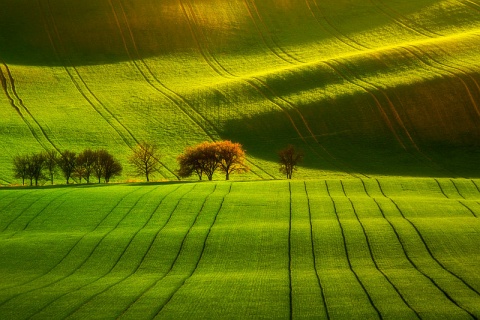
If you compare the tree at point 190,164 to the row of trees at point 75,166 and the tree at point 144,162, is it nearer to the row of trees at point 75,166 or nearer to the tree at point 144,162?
the tree at point 144,162

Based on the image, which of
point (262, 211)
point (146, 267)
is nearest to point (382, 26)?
point (262, 211)

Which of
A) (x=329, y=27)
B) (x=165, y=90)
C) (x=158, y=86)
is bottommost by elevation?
(x=165, y=90)

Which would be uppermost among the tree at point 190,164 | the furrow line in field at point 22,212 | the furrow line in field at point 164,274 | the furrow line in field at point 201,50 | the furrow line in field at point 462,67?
the furrow line in field at point 201,50

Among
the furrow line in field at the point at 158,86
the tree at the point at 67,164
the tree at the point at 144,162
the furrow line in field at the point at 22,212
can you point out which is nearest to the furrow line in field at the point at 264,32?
the furrow line in field at the point at 158,86

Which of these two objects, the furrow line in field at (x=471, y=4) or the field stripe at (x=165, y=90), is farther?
the furrow line in field at (x=471, y=4)

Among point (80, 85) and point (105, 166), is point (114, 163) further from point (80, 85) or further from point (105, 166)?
point (80, 85)

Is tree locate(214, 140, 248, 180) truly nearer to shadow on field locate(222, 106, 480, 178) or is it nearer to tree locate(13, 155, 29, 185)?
shadow on field locate(222, 106, 480, 178)

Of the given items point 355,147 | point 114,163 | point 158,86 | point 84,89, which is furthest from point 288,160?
point 84,89

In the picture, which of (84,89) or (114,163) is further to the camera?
(84,89)
